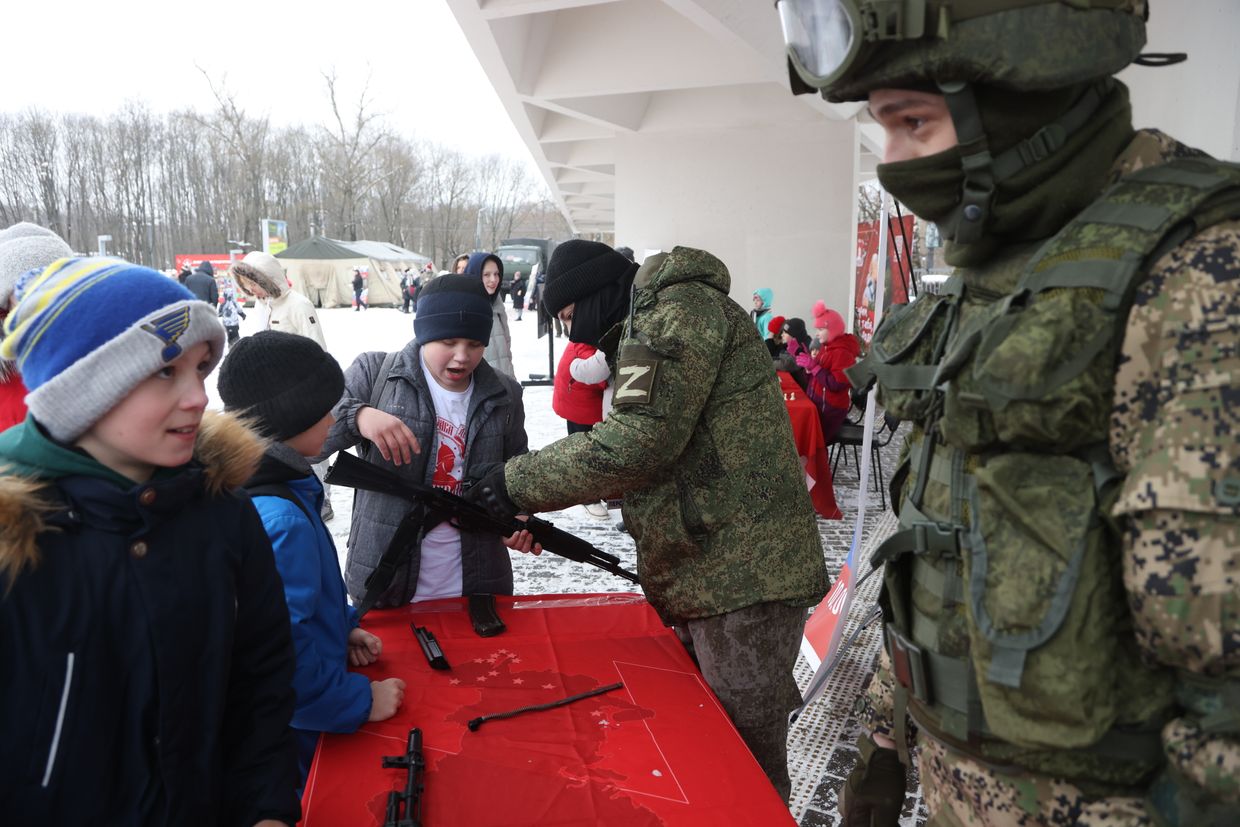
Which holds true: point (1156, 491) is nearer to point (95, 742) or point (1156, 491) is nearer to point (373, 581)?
point (95, 742)

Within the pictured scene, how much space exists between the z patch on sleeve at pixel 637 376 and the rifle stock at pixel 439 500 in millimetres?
573

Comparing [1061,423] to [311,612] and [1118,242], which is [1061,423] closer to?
[1118,242]

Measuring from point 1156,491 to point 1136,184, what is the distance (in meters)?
0.43

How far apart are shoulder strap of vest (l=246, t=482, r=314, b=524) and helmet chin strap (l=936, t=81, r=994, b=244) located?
57.1 inches

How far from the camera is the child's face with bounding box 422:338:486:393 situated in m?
2.55

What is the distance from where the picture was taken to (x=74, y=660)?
1.12 metres

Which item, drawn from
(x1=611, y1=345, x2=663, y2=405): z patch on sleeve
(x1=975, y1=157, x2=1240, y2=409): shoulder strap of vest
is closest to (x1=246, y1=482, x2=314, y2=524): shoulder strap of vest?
(x1=611, y1=345, x2=663, y2=405): z patch on sleeve

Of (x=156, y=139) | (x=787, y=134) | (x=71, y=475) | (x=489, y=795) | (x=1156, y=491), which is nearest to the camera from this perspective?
(x=1156, y=491)

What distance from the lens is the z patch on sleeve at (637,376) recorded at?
193 cm

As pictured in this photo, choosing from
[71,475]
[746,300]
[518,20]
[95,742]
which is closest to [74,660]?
[95,742]

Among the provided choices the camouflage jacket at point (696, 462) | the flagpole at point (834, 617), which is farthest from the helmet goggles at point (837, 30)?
the flagpole at point (834, 617)

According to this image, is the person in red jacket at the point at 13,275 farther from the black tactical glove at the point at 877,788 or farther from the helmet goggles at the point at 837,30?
the black tactical glove at the point at 877,788

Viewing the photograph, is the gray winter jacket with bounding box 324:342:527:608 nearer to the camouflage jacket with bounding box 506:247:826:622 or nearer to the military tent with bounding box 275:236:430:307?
the camouflage jacket with bounding box 506:247:826:622

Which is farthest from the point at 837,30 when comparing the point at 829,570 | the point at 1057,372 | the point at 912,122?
the point at 829,570
